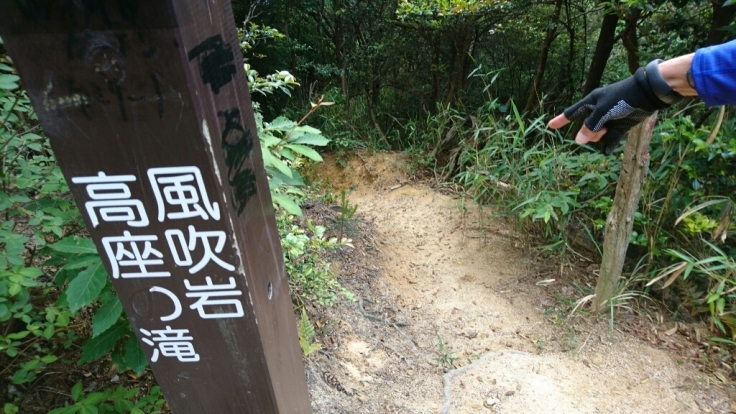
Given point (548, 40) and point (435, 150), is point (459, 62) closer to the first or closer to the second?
point (548, 40)

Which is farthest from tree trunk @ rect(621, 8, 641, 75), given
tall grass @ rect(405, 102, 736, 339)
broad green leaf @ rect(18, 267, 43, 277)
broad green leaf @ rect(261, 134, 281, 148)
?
broad green leaf @ rect(18, 267, 43, 277)

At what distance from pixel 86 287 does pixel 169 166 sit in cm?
56

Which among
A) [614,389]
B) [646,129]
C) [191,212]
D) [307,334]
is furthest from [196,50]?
[614,389]

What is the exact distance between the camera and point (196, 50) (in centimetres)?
67

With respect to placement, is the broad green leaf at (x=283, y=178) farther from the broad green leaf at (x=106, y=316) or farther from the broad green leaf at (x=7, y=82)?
the broad green leaf at (x=7, y=82)

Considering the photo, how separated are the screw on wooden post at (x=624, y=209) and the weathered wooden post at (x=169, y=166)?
6.06ft

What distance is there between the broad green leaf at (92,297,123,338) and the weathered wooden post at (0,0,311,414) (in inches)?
8.7

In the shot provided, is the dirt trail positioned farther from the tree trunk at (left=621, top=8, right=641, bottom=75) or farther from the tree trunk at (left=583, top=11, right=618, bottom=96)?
the tree trunk at (left=583, top=11, right=618, bottom=96)

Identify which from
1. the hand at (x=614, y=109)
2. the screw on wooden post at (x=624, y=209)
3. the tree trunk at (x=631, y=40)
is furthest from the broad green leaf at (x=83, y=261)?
the tree trunk at (x=631, y=40)

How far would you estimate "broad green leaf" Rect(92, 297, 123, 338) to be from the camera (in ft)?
3.59

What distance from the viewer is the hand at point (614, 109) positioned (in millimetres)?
1354

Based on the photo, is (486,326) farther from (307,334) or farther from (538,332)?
(307,334)

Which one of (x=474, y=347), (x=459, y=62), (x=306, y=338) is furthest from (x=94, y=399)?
(x=459, y=62)

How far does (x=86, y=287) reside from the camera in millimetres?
1037
